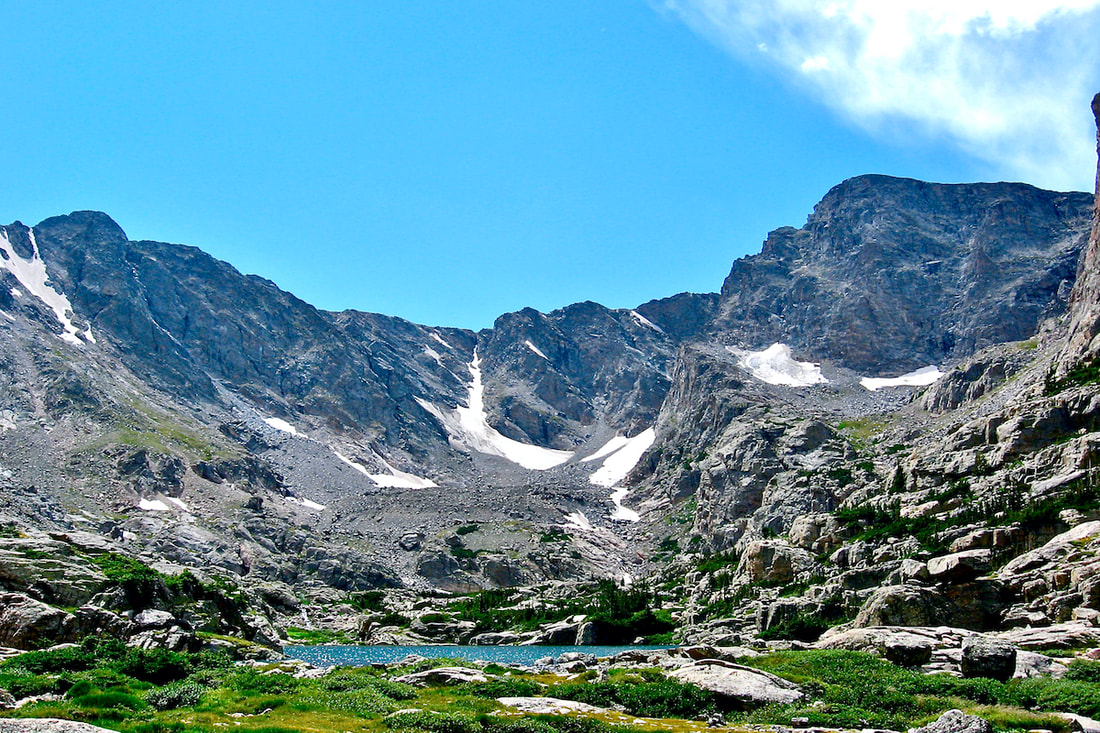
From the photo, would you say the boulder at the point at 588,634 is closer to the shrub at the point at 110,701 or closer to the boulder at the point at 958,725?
the shrub at the point at 110,701

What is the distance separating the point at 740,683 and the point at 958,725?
33.7ft

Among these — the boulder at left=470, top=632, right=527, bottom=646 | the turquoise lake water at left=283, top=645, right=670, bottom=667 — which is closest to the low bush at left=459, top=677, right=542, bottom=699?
the turquoise lake water at left=283, top=645, right=670, bottom=667

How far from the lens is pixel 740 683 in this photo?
29312mm

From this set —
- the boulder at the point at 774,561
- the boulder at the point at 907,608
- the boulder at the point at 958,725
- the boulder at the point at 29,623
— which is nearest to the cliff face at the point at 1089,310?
the boulder at the point at 774,561

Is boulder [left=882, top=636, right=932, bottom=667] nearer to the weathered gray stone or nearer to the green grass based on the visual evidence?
the green grass

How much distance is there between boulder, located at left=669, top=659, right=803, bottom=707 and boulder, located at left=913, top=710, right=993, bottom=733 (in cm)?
752

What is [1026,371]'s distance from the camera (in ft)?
509

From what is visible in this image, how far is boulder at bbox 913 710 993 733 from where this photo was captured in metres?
19.4

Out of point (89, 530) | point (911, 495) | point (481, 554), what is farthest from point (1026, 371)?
point (89, 530)

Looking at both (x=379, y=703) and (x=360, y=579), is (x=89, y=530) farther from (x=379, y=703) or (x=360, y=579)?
(x=379, y=703)

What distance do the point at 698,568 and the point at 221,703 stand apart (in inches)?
4950

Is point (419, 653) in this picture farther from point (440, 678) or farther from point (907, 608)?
point (440, 678)

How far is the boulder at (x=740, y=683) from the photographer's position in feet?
92.1

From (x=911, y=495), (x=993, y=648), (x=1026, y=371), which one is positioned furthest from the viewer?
(x=1026, y=371)
